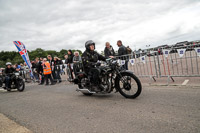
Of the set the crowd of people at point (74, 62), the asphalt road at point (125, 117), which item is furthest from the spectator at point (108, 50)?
the asphalt road at point (125, 117)

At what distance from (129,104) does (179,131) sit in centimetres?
165

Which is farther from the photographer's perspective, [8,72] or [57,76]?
[57,76]

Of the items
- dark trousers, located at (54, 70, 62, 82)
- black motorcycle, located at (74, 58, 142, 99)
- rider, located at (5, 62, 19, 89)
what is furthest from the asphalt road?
dark trousers, located at (54, 70, 62, 82)

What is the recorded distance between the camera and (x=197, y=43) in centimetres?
574

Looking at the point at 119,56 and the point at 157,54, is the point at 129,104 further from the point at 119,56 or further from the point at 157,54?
the point at 119,56

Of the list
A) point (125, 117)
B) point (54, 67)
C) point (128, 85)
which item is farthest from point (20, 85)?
point (125, 117)

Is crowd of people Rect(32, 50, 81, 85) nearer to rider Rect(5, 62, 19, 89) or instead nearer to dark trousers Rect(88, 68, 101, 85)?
rider Rect(5, 62, 19, 89)

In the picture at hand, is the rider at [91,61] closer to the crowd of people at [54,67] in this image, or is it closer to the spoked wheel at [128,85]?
the spoked wheel at [128,85]

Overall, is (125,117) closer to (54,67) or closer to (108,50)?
(108,50)

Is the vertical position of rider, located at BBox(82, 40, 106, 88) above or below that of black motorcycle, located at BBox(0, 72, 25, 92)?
above

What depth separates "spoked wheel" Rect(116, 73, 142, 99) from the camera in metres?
4.22

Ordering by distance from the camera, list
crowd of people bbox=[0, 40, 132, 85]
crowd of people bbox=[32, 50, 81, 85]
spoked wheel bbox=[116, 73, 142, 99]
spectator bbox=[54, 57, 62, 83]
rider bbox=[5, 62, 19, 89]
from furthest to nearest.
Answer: spectator bbox=[54, 57, 62, 83] → crowd of people bbox=[32, 50, 81, 85] → rider bbox=[5, 62, 19, 89] → crowd of people bbox=[0, 40, 132, 85] → spoked wheel bbox=[116, 73, 142, 99]

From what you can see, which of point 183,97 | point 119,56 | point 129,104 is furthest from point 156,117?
point 119,56

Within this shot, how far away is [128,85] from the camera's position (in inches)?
174
